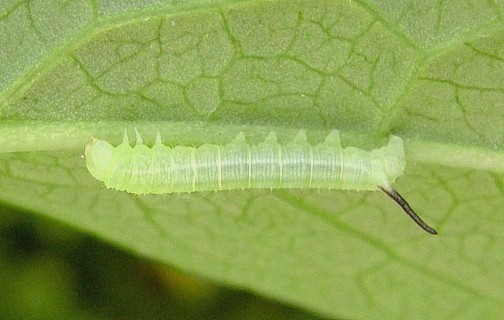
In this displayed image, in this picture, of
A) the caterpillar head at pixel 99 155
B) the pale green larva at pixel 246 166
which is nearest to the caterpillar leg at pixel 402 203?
the pale green larva at pixel 246 166

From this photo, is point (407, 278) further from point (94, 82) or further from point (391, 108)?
point (94, 82)

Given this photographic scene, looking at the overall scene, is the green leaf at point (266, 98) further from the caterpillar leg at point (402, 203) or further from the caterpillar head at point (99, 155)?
the caterpillar leg at point (402, 203)

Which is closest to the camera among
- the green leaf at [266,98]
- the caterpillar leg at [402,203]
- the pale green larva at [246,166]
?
the green leaf at [266,98]

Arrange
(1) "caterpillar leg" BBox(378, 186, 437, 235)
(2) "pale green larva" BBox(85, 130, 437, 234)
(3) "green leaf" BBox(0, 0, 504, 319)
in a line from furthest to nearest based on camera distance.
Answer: (1) "caterpillar leg" BBox(378, 186, 437, 235), (2) "pale green larva" BBox(85, 130, 437, 234), (3) "green leaf" BBox(0, 0, 504, 319)

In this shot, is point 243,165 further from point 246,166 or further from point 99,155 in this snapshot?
point 99,155

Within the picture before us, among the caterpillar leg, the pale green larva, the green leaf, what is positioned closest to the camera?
the green leaf

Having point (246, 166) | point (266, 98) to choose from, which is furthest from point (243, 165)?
point (266, 98)

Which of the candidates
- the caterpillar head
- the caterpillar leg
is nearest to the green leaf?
the caterpillar head

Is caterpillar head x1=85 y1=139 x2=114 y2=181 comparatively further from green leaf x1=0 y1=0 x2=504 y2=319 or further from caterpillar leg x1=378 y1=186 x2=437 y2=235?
caterpillar leg x1=378 y1=186 x2=437 y2=235

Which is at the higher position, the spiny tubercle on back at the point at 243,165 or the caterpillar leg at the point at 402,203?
the spiny tubercle on back at the point at 243,165

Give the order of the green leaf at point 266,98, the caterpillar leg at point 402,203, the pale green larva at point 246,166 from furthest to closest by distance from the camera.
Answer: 1. the caterpillar leg at point 402,203
2. the pale green larva at point 246,166
3. the green leaf at point 266,98
